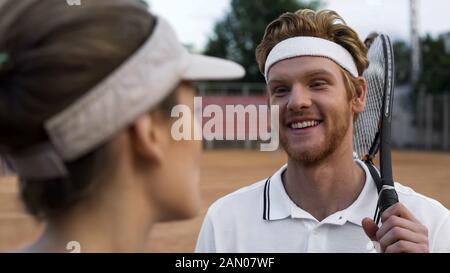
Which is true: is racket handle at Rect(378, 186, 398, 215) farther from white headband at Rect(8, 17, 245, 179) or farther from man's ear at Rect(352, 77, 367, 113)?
white headband at Rect(8, 17, 245, 179)

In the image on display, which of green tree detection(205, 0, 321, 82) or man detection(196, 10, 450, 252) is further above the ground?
man detection(196, 10, 450, 252)

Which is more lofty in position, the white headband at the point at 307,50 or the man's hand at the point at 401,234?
the white headband at the point at 307,50

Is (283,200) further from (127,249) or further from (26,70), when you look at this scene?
(26,70)

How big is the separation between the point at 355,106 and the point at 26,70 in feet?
2.30

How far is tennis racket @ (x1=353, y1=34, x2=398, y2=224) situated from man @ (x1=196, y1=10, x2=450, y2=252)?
4cm

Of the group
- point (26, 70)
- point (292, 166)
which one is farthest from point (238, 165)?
point (26, 70)

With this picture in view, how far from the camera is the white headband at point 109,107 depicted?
1.51 feet

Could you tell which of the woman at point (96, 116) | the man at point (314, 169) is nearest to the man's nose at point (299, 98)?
the man at point (314, 169)

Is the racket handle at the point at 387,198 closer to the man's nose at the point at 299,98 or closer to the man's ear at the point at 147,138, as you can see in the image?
A: the man's nose at the point at 299,98

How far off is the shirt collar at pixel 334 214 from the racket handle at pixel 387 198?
0.19 ft

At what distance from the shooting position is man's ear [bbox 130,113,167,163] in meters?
0.49

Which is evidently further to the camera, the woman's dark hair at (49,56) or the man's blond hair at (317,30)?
the man's blond hair at (317,30)

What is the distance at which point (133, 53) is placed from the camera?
49 cm

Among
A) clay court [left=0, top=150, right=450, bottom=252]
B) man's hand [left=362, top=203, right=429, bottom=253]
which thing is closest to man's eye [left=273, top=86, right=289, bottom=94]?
man's hand [left=362, top=203, right=429, bottom=253]
